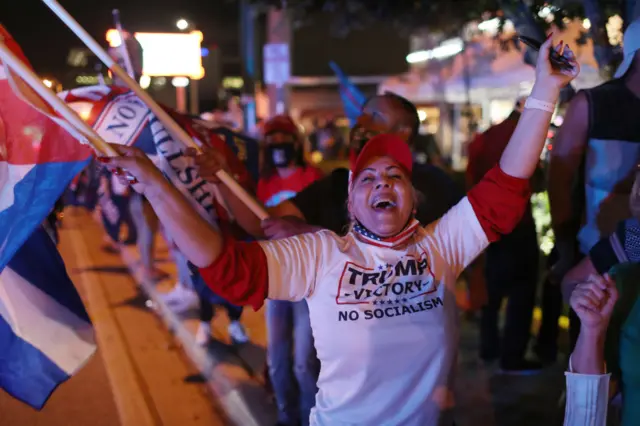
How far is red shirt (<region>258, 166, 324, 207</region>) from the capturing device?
5.48 metres

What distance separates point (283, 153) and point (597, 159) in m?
2.78

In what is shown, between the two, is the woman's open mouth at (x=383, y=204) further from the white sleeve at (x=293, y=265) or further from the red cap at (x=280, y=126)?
the red cap at (x=280, y=126)

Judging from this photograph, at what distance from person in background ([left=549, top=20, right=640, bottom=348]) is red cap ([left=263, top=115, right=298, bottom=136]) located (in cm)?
265

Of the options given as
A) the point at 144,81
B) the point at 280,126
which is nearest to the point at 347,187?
the point at 280,126

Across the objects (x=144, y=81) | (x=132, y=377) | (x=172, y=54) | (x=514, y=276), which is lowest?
(x=132, y=377)

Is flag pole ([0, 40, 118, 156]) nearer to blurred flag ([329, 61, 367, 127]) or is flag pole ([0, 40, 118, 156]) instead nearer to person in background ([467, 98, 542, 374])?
blurred flag ([329, 61, 367, 127])

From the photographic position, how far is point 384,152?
8.18 feet

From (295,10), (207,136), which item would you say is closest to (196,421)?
(207,136)

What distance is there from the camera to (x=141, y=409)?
4977 mm

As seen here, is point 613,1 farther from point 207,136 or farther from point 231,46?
point 231,46

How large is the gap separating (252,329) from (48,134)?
14.3 ft

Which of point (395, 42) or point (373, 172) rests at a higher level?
point (395, 42)

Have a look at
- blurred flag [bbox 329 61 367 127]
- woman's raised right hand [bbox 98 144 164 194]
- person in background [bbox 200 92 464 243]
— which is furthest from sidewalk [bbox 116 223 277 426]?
woman's raised right hand [bbox 98 144 164 194]

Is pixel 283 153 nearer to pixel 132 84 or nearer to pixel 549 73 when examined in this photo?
pixel 132 84
